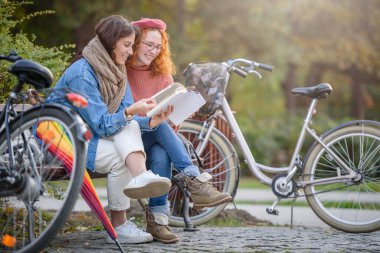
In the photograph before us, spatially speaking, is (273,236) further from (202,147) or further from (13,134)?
(13,134)

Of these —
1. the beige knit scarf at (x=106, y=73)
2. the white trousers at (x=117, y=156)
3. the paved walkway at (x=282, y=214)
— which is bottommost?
the paved walkway at (x=282, y=214)

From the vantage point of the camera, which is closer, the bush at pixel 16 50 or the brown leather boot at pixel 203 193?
the brown leather boot at pixel 203 193

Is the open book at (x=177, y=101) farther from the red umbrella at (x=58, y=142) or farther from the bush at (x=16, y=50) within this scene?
the bush at (x=16, y=50)

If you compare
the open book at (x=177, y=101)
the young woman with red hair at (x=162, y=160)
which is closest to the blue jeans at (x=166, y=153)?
the young woman with red hair at (x=162, y=160)

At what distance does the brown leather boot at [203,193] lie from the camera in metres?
4.30

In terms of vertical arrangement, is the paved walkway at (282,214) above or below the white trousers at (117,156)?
below

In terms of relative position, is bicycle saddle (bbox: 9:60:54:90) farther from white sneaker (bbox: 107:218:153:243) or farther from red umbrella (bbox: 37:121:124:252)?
white sneaker (bbox: 107:218:153:243)

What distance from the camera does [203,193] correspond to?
4.33m

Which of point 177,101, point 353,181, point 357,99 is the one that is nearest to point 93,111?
point 177,101

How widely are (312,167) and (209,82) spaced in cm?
100

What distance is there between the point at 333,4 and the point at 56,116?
16.3 meters

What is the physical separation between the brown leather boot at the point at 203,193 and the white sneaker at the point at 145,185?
16.8 inches

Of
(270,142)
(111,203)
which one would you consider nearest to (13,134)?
(111,203)

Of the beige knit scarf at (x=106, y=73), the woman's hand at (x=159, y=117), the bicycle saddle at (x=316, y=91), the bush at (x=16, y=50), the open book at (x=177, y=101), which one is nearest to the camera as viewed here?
the open book at (x=177, y=101)
